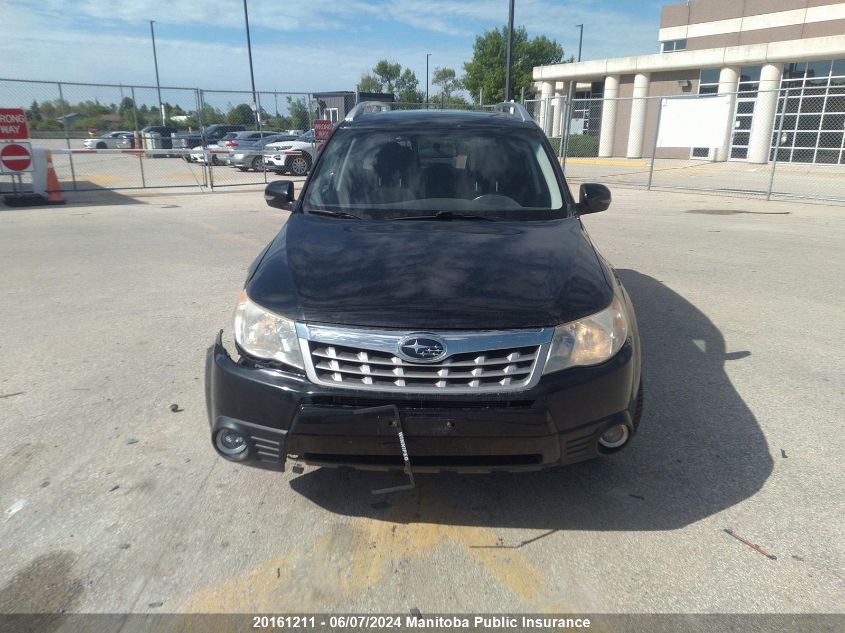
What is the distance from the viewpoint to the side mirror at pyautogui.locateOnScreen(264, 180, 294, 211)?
4.31 meters

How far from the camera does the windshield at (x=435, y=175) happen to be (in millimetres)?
3840

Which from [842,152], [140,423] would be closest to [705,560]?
[140,423]

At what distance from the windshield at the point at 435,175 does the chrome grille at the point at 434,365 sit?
1369 millimetres

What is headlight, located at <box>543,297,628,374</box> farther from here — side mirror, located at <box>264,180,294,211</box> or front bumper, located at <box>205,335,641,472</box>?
side mirror, located at <box>264,180,294,211</box>

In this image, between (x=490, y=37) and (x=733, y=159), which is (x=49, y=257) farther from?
(x=490, y=37)

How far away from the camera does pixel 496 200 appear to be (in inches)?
153

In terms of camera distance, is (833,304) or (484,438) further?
(833,304)

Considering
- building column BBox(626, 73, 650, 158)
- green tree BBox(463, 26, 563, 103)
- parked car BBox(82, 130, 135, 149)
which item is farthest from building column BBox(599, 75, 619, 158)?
parked car BBox(82, 130, 135, 149)

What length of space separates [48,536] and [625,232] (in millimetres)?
9607

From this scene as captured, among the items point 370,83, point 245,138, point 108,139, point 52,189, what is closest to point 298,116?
point 245,138

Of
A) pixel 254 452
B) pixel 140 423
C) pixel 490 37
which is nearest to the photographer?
pixel 254 452

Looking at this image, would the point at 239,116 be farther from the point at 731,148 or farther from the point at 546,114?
the point at 731,148

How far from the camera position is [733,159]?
28.5 meters

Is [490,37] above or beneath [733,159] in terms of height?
above
